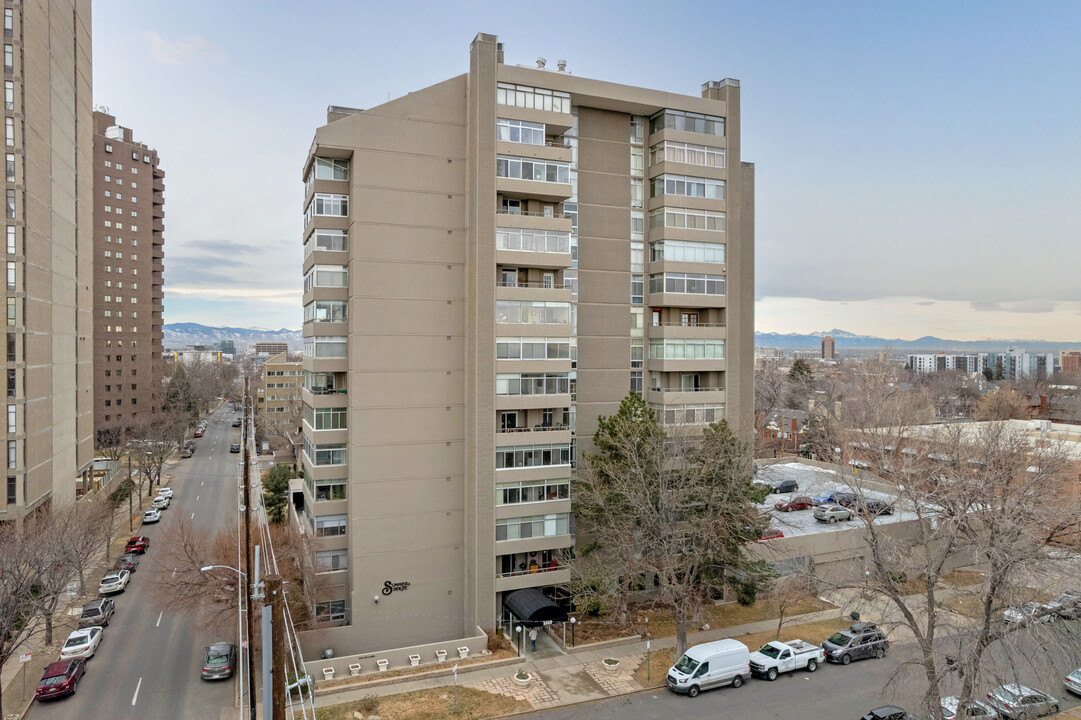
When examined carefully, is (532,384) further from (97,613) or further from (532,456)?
(97,613)

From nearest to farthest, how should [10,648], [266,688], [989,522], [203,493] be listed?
[266,688], [989,522], [10,648], [203,493]

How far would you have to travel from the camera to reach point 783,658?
1032 inches

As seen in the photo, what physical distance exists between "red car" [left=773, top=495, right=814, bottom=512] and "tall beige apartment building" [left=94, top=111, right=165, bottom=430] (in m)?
81.3

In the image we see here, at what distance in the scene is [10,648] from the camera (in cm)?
2320

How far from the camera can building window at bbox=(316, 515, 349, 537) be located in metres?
29.5

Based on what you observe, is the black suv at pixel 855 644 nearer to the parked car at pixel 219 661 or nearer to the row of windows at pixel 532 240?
the row of windows at pixel 532 240

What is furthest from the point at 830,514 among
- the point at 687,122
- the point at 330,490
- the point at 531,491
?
the point at 330,490

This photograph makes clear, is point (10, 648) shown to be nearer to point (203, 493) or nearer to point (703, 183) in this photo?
point (703, 183)

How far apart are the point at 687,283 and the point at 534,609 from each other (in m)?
18.3

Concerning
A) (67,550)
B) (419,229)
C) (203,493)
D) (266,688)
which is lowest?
(203,493)

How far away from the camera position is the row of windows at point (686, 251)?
112 ft

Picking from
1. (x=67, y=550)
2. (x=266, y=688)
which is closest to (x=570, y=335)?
(x=266, y=688)

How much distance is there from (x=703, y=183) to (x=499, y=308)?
543 inches

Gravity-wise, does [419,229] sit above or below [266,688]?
above
